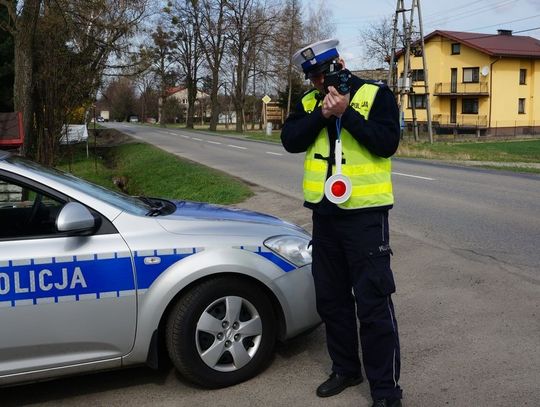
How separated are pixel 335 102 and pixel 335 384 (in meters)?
1.63

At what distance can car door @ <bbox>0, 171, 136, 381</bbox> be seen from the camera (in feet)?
10.2

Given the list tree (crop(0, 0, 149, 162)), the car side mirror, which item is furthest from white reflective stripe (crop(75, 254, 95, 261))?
tree (crop(0, 0, 149, 162))

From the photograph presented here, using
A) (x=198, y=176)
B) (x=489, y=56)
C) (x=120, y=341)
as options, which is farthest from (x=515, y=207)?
(x=489, y=56)

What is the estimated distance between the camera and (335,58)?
9.84 ft

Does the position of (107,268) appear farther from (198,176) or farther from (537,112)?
(537,112)

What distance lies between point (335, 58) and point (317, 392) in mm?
1880

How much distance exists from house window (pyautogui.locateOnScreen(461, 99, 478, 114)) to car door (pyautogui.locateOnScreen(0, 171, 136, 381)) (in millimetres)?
52558

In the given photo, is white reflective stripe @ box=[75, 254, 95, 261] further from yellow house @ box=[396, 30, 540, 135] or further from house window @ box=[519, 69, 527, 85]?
house window @ box=[519, 69, 527, 85]

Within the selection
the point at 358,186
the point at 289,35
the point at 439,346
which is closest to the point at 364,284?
the point at 358,186

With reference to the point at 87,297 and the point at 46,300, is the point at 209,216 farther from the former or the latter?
the point at 46,300

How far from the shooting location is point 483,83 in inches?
1989

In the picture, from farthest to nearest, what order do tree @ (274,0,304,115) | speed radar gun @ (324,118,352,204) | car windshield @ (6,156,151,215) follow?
tree @ (274,0,304,115), car windshield @ (6,156,151,215), speed radar gun @ (324,118,352,204)

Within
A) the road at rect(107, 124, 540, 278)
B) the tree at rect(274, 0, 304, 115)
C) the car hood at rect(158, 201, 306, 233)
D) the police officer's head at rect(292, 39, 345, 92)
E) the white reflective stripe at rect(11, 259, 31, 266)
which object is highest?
the tree at rect(274, 0, 304, 115)

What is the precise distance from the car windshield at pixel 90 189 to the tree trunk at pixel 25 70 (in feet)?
45.6
